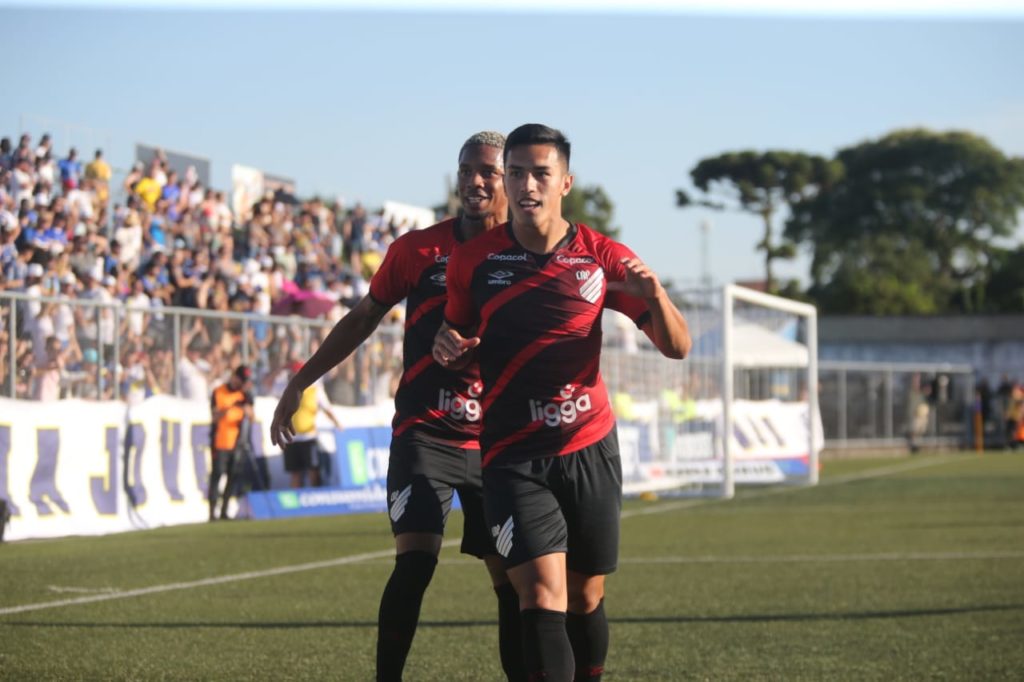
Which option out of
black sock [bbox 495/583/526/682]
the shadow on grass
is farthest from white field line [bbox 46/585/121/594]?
A: black sock [bbox 495/583/526/682]

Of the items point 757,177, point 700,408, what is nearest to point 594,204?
point 757,177

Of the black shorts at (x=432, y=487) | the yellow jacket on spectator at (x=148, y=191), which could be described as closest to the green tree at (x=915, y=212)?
the yellow jacket on spectator at (x=148, y=191)

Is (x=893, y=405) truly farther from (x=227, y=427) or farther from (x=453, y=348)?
(x=453, y=348)

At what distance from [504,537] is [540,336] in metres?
0.72

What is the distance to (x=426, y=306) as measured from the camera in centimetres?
664

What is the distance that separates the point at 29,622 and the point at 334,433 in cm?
1116

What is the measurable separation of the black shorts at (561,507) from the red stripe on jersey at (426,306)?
102 centimetres

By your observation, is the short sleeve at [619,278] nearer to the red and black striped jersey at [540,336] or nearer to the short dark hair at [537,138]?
the red and black striped jersey at [540,336]

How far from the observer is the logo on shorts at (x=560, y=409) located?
571cm

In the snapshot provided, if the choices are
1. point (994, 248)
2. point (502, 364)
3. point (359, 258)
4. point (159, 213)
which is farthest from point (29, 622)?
point (994, 248)

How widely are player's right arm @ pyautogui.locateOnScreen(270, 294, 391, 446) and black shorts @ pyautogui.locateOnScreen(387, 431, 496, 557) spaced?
509 millimetres

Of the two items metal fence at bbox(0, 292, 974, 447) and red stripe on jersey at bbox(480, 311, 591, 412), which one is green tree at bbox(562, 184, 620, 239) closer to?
metal fence at bbox(0, 292, 974, 447)

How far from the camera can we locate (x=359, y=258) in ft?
93.6

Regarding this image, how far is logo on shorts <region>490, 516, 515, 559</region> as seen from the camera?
5.61 m
